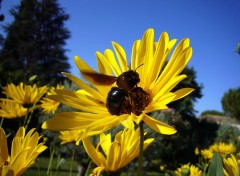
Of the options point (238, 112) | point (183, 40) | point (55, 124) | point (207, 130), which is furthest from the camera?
point (238, 112)

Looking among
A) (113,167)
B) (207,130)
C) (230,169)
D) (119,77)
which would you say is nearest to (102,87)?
(119,77)

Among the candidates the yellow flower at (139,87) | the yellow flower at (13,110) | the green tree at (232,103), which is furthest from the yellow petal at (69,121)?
the green tree at (232,103)

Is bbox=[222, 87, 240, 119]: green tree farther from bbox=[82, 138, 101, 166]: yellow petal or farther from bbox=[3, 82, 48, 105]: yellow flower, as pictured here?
bbox=[82, 138, 101, 166]: yellow petal

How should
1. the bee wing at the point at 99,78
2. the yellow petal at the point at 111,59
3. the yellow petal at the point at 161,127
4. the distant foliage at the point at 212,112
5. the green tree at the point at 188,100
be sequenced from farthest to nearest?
the distant foliage at the point at 212,112
the green tree at the point at 188,100
the yellow petal at the point at 111,59
the bee wing at the point at 99,78
the yellow petal at the point at 161,127

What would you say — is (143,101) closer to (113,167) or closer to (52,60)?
(113,167)

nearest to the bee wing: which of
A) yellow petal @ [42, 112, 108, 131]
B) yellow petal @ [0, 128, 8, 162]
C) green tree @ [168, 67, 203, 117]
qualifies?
yellow petal @ [42, 112, 108, 131]

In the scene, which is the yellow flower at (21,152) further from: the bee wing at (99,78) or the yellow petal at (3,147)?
the bee wing at (99,78)

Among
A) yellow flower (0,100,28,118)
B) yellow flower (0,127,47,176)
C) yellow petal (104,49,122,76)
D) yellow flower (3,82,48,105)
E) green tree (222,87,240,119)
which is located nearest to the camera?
yellow flower (0,127,47,176)
